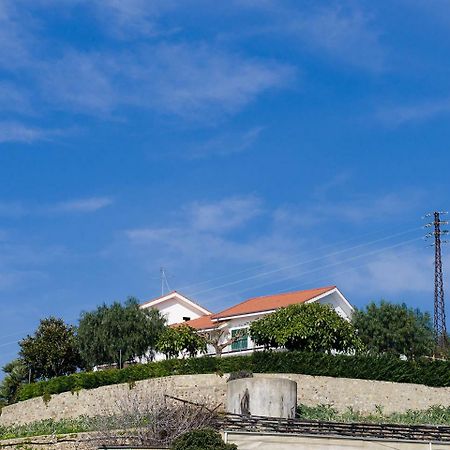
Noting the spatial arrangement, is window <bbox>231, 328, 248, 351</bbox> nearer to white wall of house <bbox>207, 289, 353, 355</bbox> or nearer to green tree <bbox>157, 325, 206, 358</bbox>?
white wall of house <bbox>207, 289, 353, 355</bbox>

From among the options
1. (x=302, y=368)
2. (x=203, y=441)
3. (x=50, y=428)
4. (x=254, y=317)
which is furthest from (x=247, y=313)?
(x=203, y=441)

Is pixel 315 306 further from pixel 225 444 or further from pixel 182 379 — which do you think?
pixel 225 444

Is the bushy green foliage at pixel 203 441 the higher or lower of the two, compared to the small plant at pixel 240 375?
lower

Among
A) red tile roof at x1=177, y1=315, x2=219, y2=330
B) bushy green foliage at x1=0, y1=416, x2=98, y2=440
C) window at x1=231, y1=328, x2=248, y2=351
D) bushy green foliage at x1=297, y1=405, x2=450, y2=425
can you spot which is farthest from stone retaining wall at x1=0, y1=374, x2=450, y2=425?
red tile roof at x1=177, y1=315, x2=219, y2=330

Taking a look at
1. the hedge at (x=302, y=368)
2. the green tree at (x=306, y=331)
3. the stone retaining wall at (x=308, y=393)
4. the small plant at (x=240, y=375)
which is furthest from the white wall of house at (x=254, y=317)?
the small plant at (x=240, y=375)

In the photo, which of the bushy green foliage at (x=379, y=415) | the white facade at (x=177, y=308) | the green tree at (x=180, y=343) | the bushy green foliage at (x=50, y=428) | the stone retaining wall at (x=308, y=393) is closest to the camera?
the bushy green foliage at (x=50, y=428)

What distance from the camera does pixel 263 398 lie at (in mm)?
42594

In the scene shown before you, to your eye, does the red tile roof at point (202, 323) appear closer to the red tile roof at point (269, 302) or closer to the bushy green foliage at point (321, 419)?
the red tile roof at point (269, 302)

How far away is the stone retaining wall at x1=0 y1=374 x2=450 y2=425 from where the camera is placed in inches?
1951

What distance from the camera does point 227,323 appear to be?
69312 millimetres

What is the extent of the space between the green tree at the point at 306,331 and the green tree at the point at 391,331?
737 centimetres

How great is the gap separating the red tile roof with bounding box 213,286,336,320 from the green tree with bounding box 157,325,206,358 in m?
6.81

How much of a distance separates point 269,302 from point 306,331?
1476 centimetres

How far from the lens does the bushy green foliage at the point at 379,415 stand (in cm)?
4641
